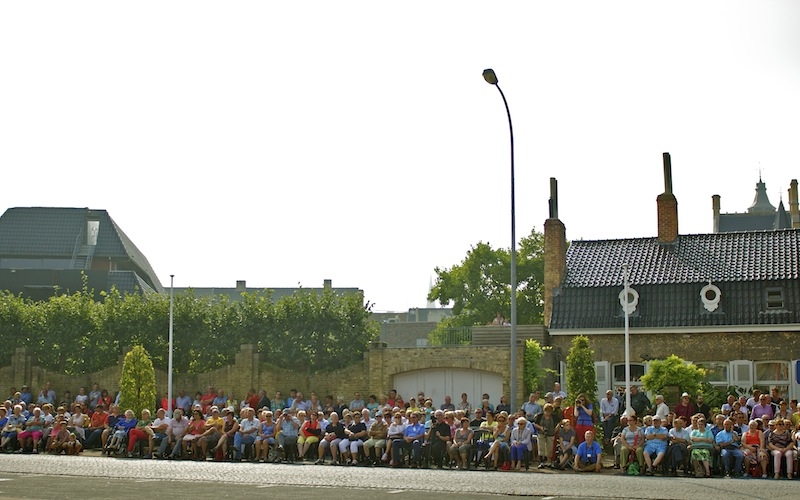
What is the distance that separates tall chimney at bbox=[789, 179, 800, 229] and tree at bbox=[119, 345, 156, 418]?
41.1 metres

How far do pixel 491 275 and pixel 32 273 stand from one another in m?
24.7

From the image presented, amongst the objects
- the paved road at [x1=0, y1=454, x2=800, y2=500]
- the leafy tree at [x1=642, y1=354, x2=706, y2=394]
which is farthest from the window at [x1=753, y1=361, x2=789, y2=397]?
the paved road at [x1=0, y1=454, x2=800, y2=500]

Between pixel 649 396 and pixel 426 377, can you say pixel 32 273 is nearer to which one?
pixel 426 377

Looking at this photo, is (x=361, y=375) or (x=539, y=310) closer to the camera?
(x=361, y=375)

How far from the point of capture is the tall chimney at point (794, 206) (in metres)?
62.2

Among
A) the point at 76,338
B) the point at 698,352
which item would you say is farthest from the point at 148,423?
the point at 698,352

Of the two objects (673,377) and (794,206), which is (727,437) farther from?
(794,206)

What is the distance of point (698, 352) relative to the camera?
33.8 meters

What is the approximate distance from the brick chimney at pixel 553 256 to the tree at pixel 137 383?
13329 millimetres

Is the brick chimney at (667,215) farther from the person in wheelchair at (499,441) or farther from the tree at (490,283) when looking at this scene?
the tree at (490,283)

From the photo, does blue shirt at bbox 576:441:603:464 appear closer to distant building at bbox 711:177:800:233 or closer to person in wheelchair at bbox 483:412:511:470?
person in wheelchair at bbox 483:412:511:470

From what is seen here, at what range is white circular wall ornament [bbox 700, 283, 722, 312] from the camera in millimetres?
34219

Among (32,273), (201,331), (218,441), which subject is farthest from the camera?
(32,273)

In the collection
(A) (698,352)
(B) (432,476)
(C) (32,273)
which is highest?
(C) (32,273)
